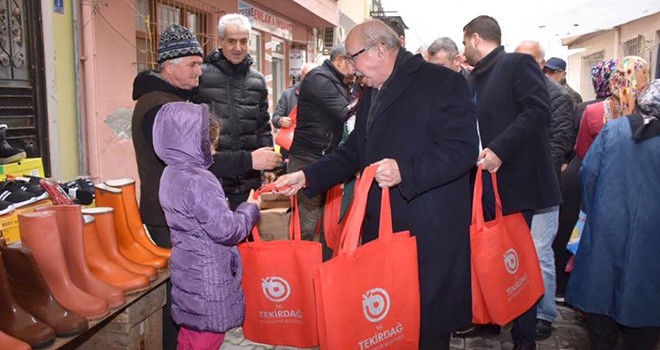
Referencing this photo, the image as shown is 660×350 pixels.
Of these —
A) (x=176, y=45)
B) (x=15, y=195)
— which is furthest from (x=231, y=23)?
(x=15, y=195)

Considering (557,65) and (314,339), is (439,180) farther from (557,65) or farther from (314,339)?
(557,65)

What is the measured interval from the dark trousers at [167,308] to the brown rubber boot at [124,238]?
163mm

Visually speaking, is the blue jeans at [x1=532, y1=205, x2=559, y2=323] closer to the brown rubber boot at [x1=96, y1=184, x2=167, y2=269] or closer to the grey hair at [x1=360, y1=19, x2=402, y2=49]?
the grey hair at [x1=360, y1=19, x2=402, y2=49]

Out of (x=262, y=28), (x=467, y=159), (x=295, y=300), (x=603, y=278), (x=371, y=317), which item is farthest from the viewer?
(x=262, y=28)

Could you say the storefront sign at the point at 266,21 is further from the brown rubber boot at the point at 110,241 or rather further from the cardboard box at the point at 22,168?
the brown rubber boot at the point at 110,241

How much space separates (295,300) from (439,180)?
0.90m

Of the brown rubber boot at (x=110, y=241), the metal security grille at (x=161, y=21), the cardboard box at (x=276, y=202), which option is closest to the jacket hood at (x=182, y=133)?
the brown rubber boot at (x=110, y=241)

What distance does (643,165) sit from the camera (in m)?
2.91

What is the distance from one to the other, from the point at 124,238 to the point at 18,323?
880 mm

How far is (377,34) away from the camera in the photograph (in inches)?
91.2

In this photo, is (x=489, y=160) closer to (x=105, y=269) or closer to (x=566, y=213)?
(x=105, y=269)

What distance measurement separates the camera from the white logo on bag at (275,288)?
101 inches

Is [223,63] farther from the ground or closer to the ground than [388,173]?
farther from the ground

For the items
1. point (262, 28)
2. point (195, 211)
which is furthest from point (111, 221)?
point (262, 28)
